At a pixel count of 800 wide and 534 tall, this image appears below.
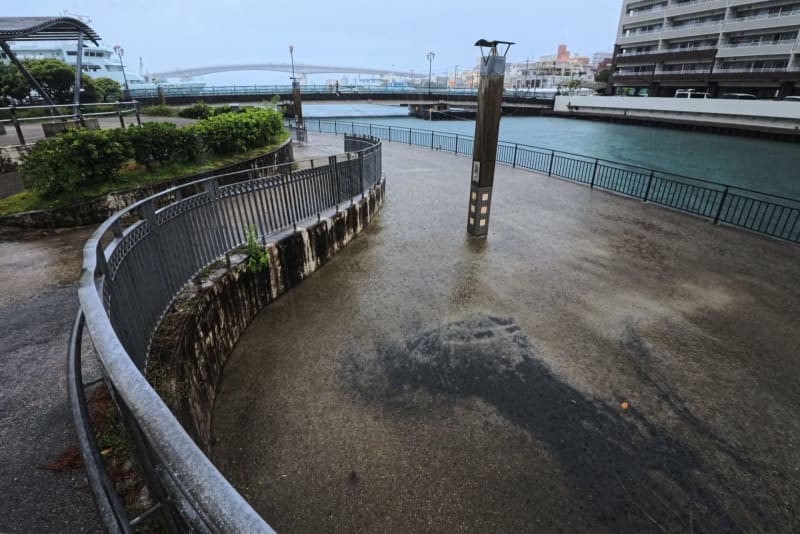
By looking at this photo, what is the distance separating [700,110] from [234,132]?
205 ft

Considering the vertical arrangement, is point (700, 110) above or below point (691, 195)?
above

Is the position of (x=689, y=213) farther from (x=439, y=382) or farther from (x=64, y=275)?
(x=64, y=275)

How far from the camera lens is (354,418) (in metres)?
4.48

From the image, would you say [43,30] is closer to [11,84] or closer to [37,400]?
[37,400]

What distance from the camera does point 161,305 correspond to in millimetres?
4441

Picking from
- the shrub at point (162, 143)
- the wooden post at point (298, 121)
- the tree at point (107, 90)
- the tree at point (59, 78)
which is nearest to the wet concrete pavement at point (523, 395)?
the shrub at point (162, 143)

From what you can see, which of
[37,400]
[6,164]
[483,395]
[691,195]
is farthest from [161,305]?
[691,195]

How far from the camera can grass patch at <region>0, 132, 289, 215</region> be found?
7221 millimetres

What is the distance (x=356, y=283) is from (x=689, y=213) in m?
10.3

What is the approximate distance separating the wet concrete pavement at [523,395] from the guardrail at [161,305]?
1418mm

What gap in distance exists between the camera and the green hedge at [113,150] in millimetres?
7316

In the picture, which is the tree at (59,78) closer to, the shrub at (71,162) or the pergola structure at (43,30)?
the pergola structure at (43,30)

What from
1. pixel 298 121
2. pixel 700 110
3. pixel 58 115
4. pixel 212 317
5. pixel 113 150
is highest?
pixel 700 110

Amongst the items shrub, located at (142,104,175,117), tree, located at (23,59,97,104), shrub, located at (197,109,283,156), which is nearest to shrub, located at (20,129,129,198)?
shrub, located at (197,109,283,156)
